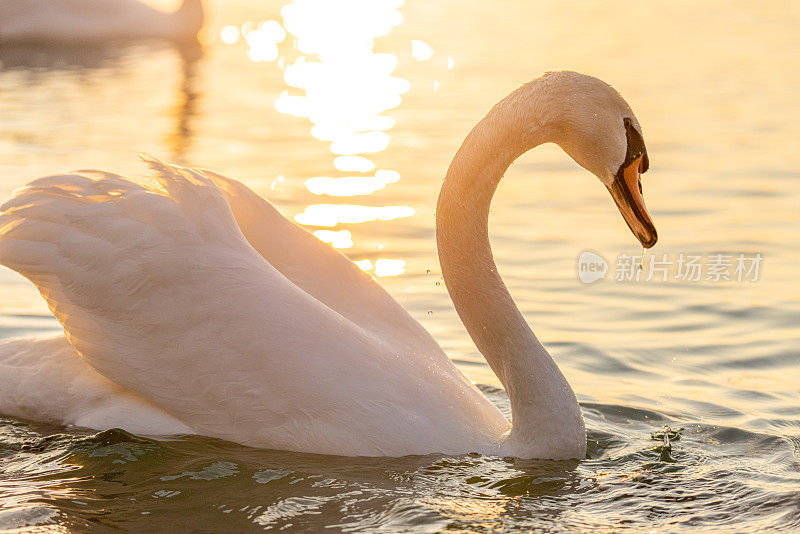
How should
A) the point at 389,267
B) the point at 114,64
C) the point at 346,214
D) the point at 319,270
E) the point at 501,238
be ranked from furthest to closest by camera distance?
the point at 114,64, the point at 346,214, the point at 501,238, the point at 389,267, the point at 319,270

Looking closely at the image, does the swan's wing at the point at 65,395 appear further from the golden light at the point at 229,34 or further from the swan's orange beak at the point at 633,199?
the golden light at the point at 229,34

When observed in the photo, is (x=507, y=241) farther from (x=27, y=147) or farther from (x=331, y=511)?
(x=27, y=147)

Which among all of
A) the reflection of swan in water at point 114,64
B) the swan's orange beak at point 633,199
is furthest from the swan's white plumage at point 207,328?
the reflection of swan in water at point 114,64

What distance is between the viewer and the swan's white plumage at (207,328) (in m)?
5.43

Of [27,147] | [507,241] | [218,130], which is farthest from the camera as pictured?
[218,130]

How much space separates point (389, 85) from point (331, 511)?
14.0 meters

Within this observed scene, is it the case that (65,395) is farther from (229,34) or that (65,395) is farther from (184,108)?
(229,34)

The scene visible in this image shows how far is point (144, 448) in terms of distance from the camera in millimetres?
5781

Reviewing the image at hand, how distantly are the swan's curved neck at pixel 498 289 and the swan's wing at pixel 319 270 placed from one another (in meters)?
0.39

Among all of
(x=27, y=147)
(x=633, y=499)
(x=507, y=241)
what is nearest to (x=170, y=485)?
(x=633, y=499)

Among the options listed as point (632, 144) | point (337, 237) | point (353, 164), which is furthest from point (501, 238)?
point (632, 144)

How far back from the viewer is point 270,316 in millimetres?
5453

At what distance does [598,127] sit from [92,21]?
20779 mm

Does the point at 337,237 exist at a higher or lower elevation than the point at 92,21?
lower
